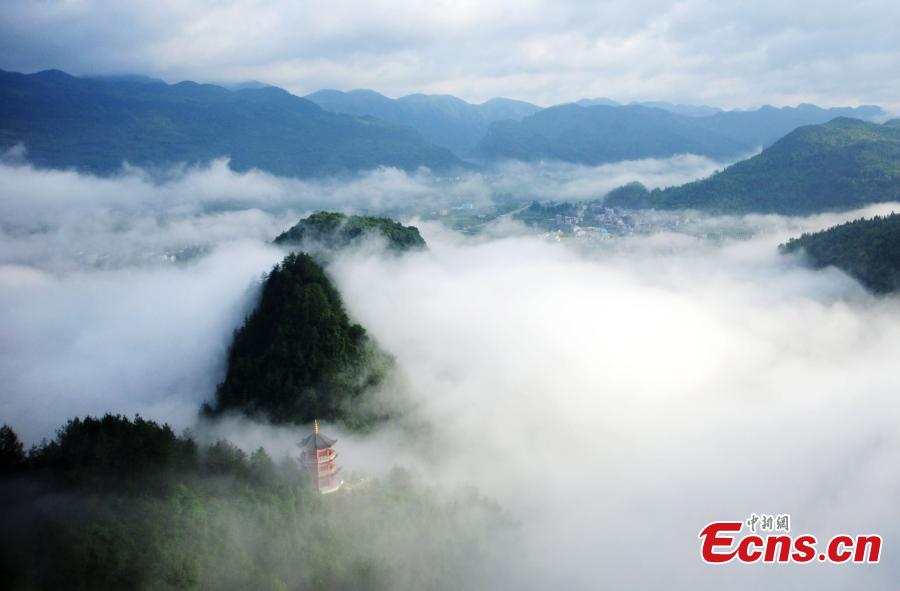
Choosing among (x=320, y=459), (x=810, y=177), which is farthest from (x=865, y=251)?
(x=810, y=177)

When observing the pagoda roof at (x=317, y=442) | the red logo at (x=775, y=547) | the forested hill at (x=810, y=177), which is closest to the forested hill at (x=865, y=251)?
the forested hill at (x=810, y=177)

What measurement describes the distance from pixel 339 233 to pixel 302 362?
22551 mm

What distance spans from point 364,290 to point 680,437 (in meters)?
33.5

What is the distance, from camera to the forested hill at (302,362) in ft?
126

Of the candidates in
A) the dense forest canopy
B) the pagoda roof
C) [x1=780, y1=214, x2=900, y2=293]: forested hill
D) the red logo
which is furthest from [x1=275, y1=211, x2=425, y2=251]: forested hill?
[x1=780, y1=214, x2=900, y2=293]: forested hill

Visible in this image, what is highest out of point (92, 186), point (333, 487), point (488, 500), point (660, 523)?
point (92, 186)

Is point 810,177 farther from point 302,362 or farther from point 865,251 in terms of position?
point 302,362

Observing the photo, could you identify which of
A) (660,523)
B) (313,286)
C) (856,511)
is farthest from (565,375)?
(313,286)

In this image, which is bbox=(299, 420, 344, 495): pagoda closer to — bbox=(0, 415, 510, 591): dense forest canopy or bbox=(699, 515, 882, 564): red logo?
bbox=(0, 415, 510, 591): dense forest canopy

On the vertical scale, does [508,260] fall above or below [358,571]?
above

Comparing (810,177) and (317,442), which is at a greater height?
(810,177)

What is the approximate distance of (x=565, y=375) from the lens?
65.8 m

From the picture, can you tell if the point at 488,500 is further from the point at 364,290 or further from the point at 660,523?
the point at 364,290

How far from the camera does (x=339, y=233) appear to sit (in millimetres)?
58688
